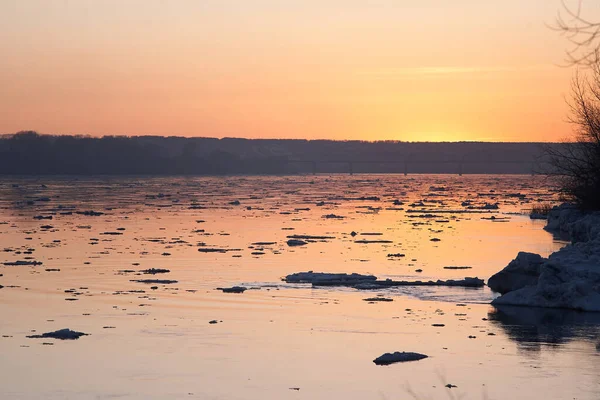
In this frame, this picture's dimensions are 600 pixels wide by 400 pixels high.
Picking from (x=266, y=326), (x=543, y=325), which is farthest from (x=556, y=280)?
(x=266, y=326)

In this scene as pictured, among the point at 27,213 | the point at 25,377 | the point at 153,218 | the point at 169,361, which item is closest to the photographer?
the point at 25,377

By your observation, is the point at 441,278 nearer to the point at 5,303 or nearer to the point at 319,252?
the point at 319,252

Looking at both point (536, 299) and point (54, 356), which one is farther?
point (536, 299)

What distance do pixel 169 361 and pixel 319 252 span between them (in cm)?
1447

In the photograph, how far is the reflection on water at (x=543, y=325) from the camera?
46.4 feet

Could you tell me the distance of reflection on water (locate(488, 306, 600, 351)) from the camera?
46.4 ft

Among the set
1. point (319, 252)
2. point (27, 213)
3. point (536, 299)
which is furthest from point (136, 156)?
point (536, 299)

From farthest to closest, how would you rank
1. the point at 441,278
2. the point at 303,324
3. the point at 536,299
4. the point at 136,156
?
the point at 136,156
the point at 441,278
the point at 536,299
the point at 303,324

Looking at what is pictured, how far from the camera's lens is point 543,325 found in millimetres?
15352

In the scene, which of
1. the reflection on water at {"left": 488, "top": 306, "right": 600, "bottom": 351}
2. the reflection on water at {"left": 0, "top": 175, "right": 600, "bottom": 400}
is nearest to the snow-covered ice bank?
the reflection on water at {"left": 488, "top": 306, "right": 600, "bottom": 351}

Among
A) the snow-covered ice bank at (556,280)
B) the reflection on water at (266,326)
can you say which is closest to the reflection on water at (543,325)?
the reflection on water at (266,326)

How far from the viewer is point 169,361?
12.7m

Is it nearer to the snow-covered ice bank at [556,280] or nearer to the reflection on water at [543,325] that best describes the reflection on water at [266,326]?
the reflection on water at [543,325]

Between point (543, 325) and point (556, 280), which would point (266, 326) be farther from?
point (556, 280)
